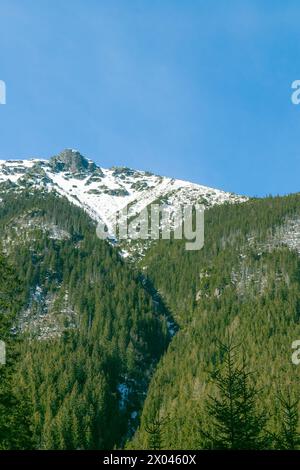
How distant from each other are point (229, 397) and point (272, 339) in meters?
149

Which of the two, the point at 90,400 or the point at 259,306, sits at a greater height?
the point at 259,306

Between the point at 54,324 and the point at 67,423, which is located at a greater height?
the point at 54,324

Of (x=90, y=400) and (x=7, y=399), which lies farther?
(x=90, y=400)

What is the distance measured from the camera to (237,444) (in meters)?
28.1

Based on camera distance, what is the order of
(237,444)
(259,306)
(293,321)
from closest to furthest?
(237,444)
(293,321)
(259,306)

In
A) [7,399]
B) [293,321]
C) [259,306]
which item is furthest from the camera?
[259,306]

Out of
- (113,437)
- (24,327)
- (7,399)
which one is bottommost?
(113,437)

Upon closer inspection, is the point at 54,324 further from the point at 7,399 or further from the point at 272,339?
the point at 7,399

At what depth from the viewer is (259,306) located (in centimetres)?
19962
